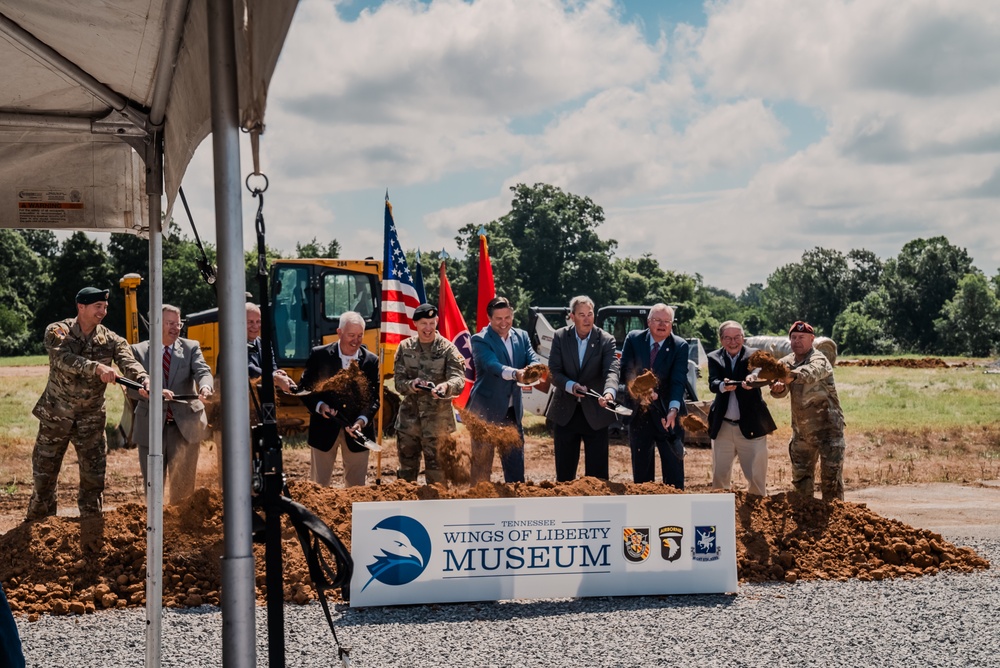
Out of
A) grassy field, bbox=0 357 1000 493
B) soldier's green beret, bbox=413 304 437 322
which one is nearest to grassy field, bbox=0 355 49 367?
grassy field, bbox=0 357 1000 493

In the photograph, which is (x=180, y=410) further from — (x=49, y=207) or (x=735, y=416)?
(x=735, y=416)

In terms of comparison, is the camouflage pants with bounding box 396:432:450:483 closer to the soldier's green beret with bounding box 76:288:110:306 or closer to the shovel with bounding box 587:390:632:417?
the shovel with bounding box 587:390:632:417

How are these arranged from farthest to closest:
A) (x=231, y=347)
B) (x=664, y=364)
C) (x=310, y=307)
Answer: (x=310, y=307)
(x=664, y=364)
(x=231, y=347)

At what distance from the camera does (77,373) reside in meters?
8.62

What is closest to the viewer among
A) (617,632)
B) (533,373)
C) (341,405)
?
(617,632)

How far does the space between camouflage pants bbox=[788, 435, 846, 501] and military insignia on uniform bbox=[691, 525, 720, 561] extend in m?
2.31

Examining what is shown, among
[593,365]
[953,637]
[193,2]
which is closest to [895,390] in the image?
[593,365]

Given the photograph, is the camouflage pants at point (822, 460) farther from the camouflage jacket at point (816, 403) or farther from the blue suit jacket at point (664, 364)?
the blue suit jacket at point (664, 364)

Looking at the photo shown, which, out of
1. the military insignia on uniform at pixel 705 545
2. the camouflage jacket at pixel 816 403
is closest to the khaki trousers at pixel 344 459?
A: the military insignia on uniform at pixel 705 545

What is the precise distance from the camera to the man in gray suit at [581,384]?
9492mm

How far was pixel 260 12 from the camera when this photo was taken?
258 centimetres

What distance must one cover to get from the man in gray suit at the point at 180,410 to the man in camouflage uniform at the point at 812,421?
208 inches

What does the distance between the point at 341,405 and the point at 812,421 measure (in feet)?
14.1

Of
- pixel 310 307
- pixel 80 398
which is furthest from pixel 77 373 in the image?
pixel 310 307
